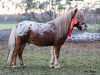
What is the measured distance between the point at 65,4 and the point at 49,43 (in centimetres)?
912

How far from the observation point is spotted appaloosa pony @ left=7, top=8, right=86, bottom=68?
938 centimetres

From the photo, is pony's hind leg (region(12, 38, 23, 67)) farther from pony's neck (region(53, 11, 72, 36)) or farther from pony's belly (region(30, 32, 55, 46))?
pony's neck (region(53, 11, 72, 36))

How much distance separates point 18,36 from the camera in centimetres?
930

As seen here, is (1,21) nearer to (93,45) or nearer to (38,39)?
(93,45)

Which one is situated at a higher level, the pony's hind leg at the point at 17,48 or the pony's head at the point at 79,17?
the pony's head at the point at 79,17

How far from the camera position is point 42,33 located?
947 cm

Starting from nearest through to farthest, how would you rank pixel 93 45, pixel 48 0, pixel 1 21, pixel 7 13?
1. pixel 93 45
2. pixel 48 0
3. pixel 7 13
4. pixel 1 21

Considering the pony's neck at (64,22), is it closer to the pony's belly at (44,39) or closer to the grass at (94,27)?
the pony's belly at (44,39)

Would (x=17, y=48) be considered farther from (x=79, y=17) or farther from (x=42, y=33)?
(x=79, y=17)

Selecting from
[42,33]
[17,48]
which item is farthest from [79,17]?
[17,48]

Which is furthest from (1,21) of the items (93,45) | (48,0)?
(93,45)

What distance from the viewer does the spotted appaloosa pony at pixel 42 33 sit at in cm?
938

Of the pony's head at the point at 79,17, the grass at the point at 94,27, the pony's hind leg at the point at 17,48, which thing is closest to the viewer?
the pony's hind leg at the point at 17,48

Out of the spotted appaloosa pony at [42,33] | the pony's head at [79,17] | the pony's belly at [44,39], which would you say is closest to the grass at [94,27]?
the pony's head at [79,17]
